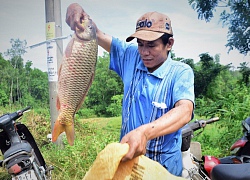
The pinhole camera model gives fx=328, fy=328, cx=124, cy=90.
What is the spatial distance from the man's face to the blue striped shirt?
31 mm

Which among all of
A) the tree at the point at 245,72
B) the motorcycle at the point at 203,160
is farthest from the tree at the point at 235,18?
the motorcycle at the point at 203,160

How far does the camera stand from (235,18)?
392 cm

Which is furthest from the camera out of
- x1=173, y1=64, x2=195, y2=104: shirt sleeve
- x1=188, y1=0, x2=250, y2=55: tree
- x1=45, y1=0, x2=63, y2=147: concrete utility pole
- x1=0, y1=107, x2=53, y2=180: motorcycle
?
x1=188, y1=0, x2=250, y2=55: tree

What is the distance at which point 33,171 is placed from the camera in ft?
7.51

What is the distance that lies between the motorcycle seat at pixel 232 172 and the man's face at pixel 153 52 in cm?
74

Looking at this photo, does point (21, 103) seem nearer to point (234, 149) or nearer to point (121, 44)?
point (121, 44)

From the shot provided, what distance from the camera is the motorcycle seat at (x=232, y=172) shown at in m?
1.09

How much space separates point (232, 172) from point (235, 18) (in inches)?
125

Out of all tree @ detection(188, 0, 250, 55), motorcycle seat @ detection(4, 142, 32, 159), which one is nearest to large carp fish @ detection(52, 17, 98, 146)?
motorcycle seat @ detection(4, 142, 32, 159)

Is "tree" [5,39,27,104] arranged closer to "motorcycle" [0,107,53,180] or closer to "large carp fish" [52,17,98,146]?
"motorcycle" [0,107,53,180]

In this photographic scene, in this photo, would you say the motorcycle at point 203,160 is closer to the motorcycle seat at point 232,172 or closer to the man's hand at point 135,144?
the motorcycle seat at point 232,172

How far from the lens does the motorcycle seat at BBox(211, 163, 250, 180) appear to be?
1.09 meters

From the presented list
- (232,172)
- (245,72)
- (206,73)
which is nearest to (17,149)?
(232,172)

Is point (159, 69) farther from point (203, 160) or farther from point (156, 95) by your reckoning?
point (203, 160)
